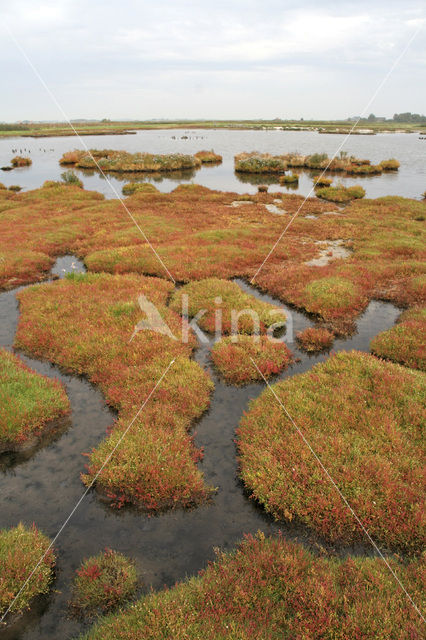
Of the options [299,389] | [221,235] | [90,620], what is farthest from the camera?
[221,235]

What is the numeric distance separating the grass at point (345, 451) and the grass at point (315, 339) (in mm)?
1977

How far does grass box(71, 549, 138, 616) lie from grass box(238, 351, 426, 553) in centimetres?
287

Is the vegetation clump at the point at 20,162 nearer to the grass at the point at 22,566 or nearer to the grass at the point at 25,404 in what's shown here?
the grass at the point at 25,404

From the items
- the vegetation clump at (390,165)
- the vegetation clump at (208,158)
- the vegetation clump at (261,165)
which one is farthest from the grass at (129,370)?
the vegetation clump at (208,158)

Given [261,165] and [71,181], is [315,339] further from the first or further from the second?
[261,165]

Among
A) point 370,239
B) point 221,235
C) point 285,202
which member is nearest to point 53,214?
point 221,235

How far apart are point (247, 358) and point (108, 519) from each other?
6.48 metres

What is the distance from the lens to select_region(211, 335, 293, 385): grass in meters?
11.7

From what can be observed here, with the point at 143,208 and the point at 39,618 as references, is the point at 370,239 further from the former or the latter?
the point at 39,618

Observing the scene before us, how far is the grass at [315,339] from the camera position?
1338 cm

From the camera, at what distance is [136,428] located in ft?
29.8

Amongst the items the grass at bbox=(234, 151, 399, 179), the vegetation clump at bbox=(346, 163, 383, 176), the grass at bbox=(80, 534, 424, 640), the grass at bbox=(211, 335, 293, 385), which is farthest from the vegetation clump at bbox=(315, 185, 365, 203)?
the grass at bbox=(80, 534, 424, 640)

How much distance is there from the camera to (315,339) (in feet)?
44.6

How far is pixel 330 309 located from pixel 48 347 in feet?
37.5
